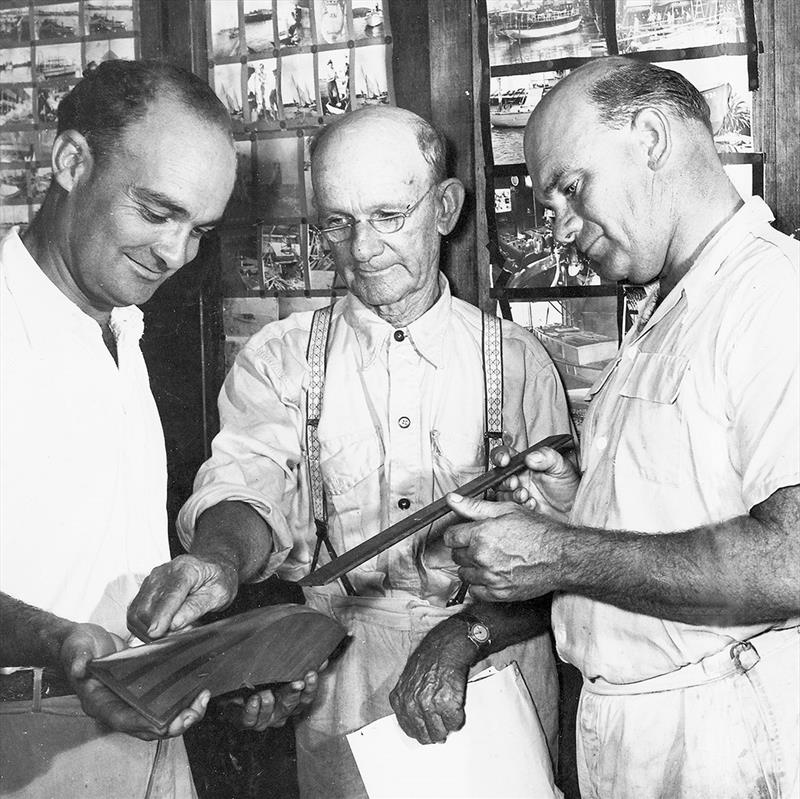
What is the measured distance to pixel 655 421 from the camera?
1.36 m

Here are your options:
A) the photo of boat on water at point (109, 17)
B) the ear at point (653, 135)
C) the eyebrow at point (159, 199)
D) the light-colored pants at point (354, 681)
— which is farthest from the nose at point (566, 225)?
the photo of boat on water at point (109, 17)

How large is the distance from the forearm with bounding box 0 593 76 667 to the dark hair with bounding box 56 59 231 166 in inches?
29.7

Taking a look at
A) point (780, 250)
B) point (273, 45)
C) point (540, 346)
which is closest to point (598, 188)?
point (780, 250)

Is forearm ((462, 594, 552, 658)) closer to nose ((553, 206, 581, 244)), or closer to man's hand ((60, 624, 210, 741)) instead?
man's hand ((60, 624, 210, 741))

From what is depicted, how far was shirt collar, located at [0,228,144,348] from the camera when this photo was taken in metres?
1.41

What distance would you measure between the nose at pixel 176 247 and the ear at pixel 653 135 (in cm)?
78

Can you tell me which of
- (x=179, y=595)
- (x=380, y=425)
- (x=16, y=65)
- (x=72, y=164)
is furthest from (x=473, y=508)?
(x=16, y=65)

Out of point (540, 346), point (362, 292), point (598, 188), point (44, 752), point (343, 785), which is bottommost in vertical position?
point (343, 785)

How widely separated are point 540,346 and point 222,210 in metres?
0.69

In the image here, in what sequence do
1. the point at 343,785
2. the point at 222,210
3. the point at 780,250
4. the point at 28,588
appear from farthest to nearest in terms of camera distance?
1. the point at 343,785
2. the point at 222,210
3. the point at 28,588
4. the point at 780,250

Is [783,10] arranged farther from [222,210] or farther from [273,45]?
[222,210]

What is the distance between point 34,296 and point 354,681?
3.10ft

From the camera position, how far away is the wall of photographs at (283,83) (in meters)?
1.73

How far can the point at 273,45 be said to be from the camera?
5.69ft
